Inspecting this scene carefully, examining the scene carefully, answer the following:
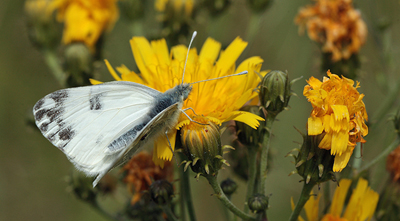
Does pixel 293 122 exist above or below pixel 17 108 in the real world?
below

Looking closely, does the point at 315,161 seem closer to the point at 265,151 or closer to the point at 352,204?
the point at 265,151

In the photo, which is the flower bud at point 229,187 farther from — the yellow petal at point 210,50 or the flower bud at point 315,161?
the yellow petal at point 210,50

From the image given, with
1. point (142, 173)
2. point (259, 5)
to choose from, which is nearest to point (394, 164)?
point (142, 173)

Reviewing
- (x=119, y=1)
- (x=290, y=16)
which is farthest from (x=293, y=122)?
(x=119, y=1)

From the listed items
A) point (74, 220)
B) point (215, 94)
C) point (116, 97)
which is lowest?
point (74, 220)

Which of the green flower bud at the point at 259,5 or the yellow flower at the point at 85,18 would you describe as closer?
the yellow flower at the point at 85,18

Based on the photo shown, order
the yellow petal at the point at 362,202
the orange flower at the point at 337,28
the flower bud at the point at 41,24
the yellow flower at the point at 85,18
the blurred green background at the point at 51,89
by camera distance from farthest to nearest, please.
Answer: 1. the blurred green background at the point at 51,89
2. the flower bud at the point at 41,24
3. the yellow flower at the point at 85,18
4. the orange flower at the point at 337,28
5. the yellow petal at the point at 362,202

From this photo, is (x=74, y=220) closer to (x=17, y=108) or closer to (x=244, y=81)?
(x=17, y=108)

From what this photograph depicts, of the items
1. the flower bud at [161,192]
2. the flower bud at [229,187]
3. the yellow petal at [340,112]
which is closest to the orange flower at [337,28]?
the yellow petal at [340,112]

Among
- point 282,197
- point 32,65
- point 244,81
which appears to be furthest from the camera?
point 32,65
